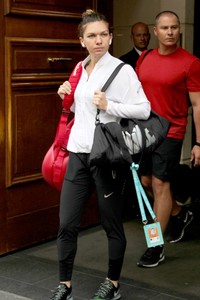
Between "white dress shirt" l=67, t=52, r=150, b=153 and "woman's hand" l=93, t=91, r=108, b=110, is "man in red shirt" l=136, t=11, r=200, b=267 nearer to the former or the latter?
"white dress shirt" l=67, t=52, r=150, b=153

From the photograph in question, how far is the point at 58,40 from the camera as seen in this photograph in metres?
6.31

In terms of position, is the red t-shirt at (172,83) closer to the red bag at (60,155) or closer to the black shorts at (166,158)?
the black shorts at (166,158)

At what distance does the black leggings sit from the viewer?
4.68 m

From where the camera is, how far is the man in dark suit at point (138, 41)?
7.18 metres

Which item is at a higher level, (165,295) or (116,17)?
(116,17)

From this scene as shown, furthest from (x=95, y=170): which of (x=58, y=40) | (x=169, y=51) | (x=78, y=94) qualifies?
(x=58, y=40)

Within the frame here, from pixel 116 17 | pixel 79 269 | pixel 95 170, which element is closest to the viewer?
pixel 95 170

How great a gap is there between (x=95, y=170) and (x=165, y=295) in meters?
1.12

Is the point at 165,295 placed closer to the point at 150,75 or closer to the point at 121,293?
the point at 121,293

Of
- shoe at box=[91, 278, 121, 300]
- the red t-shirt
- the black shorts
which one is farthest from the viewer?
the black shorts

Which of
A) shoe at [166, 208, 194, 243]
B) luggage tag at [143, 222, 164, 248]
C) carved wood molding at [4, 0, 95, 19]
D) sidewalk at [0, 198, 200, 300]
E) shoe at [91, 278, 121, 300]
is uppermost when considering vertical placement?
Answer: carved wood molding at [4, 0, 95, 19]


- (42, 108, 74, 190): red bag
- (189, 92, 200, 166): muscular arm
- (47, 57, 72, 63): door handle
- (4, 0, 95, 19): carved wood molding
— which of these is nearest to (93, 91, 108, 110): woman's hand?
(42, 108, 74, 190): red bag

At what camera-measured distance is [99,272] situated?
220 inches

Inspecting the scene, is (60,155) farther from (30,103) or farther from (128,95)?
(30,103)
